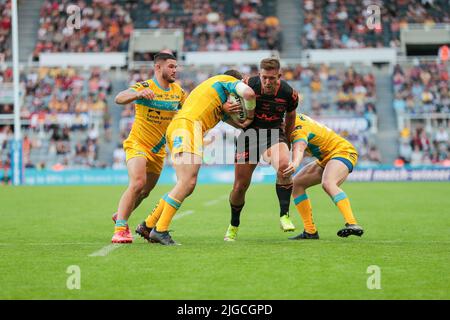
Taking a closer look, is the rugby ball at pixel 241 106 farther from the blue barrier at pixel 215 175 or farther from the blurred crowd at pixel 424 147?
the blurred crowd at pixel 424 147

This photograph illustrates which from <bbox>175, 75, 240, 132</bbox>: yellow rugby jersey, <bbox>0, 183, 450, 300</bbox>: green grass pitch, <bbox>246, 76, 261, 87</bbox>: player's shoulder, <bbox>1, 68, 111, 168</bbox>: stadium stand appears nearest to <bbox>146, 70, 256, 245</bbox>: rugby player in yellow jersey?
<bbox>175, 75, 240, 132</bbox>: yellow rugby jersey

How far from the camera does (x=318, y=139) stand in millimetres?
11203

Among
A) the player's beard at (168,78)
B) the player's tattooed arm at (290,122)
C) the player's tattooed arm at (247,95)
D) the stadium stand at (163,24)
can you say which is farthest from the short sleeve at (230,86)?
the stadium stand at (163,24)

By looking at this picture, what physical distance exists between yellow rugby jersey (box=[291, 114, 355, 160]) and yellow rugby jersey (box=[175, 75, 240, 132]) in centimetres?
124

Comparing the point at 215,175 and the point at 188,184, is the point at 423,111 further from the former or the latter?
the point at 188,184

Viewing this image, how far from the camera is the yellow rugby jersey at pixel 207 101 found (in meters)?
10.2

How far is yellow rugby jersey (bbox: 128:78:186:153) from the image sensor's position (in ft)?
35.2

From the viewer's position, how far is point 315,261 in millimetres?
8617

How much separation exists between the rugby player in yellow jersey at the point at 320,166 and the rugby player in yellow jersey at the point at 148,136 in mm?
1632

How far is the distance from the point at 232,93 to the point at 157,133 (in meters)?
1.30

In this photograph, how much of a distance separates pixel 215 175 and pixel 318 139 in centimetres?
2172

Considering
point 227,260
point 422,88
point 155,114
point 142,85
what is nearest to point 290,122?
point 155,114
